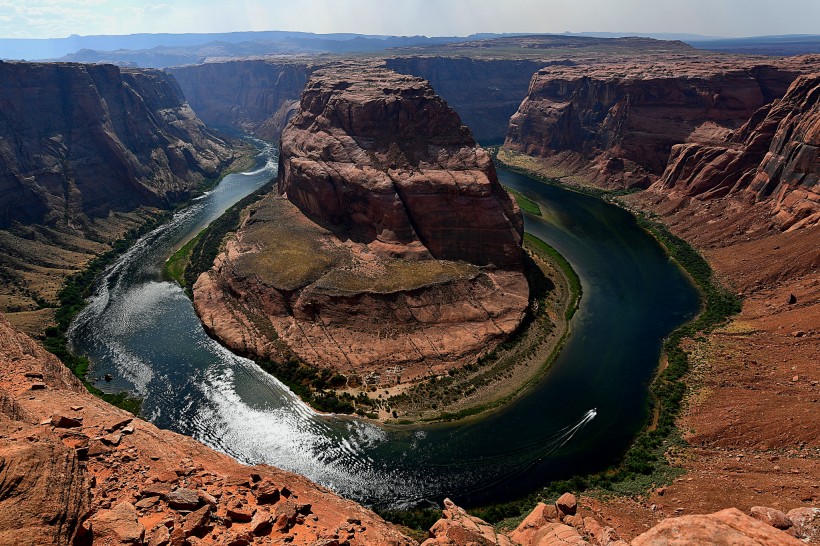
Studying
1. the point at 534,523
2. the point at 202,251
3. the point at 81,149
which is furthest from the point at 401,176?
the point at 81,149

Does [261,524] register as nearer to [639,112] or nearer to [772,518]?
[772,518]

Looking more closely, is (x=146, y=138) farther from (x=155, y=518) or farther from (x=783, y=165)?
(x=783, y=165)

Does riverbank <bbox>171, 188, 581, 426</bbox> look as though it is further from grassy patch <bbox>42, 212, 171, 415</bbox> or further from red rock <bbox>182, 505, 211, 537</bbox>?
red rock <bbox>182, 505, 211, 537</bbox>

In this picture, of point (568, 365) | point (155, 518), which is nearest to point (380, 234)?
point (568, 365)

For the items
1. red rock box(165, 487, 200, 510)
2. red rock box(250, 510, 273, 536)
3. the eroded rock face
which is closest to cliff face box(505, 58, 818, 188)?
the eroded rock face

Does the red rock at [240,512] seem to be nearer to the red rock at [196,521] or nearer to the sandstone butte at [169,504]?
the sandstone butte at [169,504]

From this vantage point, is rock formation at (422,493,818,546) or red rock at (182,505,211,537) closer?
rock formation at (422,493,818,546)
